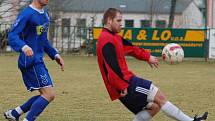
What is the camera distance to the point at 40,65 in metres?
8.45

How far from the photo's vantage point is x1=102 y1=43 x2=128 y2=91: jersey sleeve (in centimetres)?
739

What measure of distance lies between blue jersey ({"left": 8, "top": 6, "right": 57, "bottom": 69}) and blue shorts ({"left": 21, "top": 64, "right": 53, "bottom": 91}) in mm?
69

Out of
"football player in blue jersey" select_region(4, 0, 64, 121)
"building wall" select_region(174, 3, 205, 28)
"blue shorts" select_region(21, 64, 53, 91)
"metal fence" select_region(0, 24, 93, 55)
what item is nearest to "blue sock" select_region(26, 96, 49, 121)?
"football player in blue jersey" select_region(4, 0, 64, 121)

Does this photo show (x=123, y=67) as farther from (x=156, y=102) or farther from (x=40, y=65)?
(x=40, y=65)

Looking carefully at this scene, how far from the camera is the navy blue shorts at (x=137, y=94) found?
750cm

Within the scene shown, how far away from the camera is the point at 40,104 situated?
331 inches

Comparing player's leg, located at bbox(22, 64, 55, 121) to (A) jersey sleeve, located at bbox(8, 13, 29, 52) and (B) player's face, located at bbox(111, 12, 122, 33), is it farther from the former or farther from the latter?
(B) player's face, located at bbox(111, 12, 122, 33)

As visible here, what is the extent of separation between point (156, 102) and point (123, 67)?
625mm

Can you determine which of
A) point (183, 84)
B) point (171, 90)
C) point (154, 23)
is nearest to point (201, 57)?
point (183, 84)

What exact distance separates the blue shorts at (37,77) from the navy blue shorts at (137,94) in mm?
1360

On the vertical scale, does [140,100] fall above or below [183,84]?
above

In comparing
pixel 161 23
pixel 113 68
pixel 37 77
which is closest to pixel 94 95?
pixel 37 77

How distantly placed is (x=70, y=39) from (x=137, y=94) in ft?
95.4

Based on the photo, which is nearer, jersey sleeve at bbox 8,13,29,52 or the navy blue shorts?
the navy blue shorts
